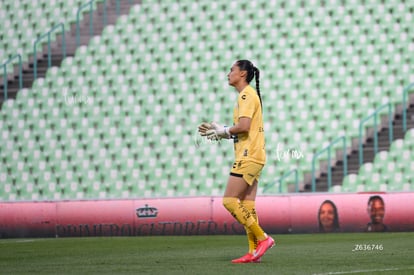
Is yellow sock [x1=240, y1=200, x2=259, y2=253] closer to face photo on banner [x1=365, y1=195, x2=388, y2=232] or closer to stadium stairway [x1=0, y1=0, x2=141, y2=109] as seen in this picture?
face photo on banner [x1=365, y1=195, x2=388, y2=232]

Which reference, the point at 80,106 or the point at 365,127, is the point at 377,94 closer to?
the point at 365,127

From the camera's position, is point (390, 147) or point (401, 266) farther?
point (390, 147)

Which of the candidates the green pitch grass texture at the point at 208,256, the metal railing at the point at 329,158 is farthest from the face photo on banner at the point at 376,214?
the metal railing at the point at 329,158

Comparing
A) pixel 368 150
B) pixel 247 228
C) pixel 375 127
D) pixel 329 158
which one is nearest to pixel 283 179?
pixel 329 158

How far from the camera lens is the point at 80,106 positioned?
72.8 ft

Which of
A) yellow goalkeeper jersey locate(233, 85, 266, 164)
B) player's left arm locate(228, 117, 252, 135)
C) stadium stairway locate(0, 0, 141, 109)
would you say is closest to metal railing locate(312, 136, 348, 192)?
stadium stairway locate(0, 0, 141, 109)

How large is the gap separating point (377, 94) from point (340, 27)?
220cm

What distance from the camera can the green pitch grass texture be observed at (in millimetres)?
8109

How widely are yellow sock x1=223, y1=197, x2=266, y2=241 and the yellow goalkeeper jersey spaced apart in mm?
411

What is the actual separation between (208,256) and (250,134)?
1.95 metres

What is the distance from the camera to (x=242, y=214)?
8719 millimetres

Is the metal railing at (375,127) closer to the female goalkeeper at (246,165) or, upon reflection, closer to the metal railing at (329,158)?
the metal railing at (329,158)

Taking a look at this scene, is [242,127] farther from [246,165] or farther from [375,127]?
[375,127]

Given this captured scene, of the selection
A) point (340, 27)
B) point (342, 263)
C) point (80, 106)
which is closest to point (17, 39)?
point (80, 106)
